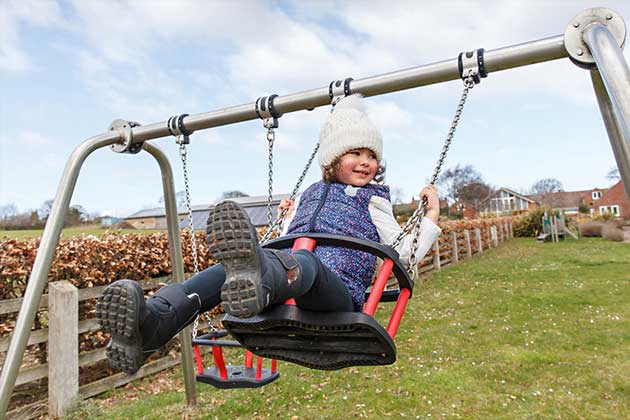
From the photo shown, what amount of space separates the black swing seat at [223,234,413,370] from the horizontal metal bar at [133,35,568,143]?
92 centimetres

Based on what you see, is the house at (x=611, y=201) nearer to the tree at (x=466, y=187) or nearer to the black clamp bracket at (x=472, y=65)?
the tree at (x=466, y=187)

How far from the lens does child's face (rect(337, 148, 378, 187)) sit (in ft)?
6.94

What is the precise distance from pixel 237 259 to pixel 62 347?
9.84 feet

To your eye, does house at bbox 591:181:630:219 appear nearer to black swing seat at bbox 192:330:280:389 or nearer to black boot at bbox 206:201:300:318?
black swing seat at bbox 192:330:280:389

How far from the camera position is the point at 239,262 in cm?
128

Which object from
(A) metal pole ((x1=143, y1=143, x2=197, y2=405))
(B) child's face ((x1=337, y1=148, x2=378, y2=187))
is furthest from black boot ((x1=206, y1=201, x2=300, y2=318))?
(A) metal pole ((x1=143, y1=143, x2=197, y2=405))

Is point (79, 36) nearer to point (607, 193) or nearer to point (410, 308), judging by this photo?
point (410, 308)

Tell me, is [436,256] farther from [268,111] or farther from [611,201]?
[611,201]

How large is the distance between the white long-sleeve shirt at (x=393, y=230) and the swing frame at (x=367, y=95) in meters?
0.60

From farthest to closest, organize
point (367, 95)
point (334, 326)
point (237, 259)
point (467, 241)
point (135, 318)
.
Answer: point (467, 241), point (367, 95), point (334, 326), point (135, 318), point (237, 259)

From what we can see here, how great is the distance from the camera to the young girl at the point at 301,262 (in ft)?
4.20

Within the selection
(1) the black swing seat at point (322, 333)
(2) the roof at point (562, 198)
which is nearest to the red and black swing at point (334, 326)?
(1) the black swing seat at point (322, 333)

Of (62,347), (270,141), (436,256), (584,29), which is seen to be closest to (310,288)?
(270,141)

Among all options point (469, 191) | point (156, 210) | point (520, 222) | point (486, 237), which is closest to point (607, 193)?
point (469, 191)
